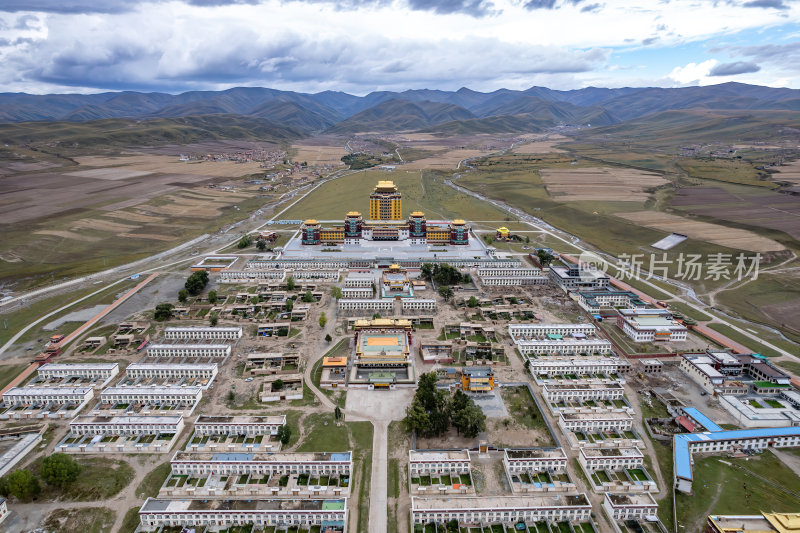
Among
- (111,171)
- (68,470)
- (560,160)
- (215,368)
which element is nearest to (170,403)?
(215,368)

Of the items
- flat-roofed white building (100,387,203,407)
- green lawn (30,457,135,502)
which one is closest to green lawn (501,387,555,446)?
flat-roofed white building (100,387,203,407)

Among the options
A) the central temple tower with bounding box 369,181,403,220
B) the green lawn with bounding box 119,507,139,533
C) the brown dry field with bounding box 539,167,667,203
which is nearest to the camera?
the green lawn with bounding box 119,507,139,533

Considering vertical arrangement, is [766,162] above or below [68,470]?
above

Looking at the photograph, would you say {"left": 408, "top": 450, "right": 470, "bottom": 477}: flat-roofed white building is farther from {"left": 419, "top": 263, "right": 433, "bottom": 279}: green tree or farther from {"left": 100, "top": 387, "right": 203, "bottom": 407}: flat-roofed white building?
{"left": 419, "top": 263, "right": 433, "bottom": 279}: green tree

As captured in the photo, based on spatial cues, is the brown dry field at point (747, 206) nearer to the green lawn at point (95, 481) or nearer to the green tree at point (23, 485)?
the green lawn at point (95, 481)

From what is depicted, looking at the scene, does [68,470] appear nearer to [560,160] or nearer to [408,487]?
[408,487]

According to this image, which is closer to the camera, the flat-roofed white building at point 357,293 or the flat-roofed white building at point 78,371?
the flat-roofed white building at point 78,371

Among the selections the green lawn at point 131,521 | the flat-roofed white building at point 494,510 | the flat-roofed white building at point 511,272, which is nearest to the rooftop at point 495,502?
the flat-roofed white building at point 494,510
